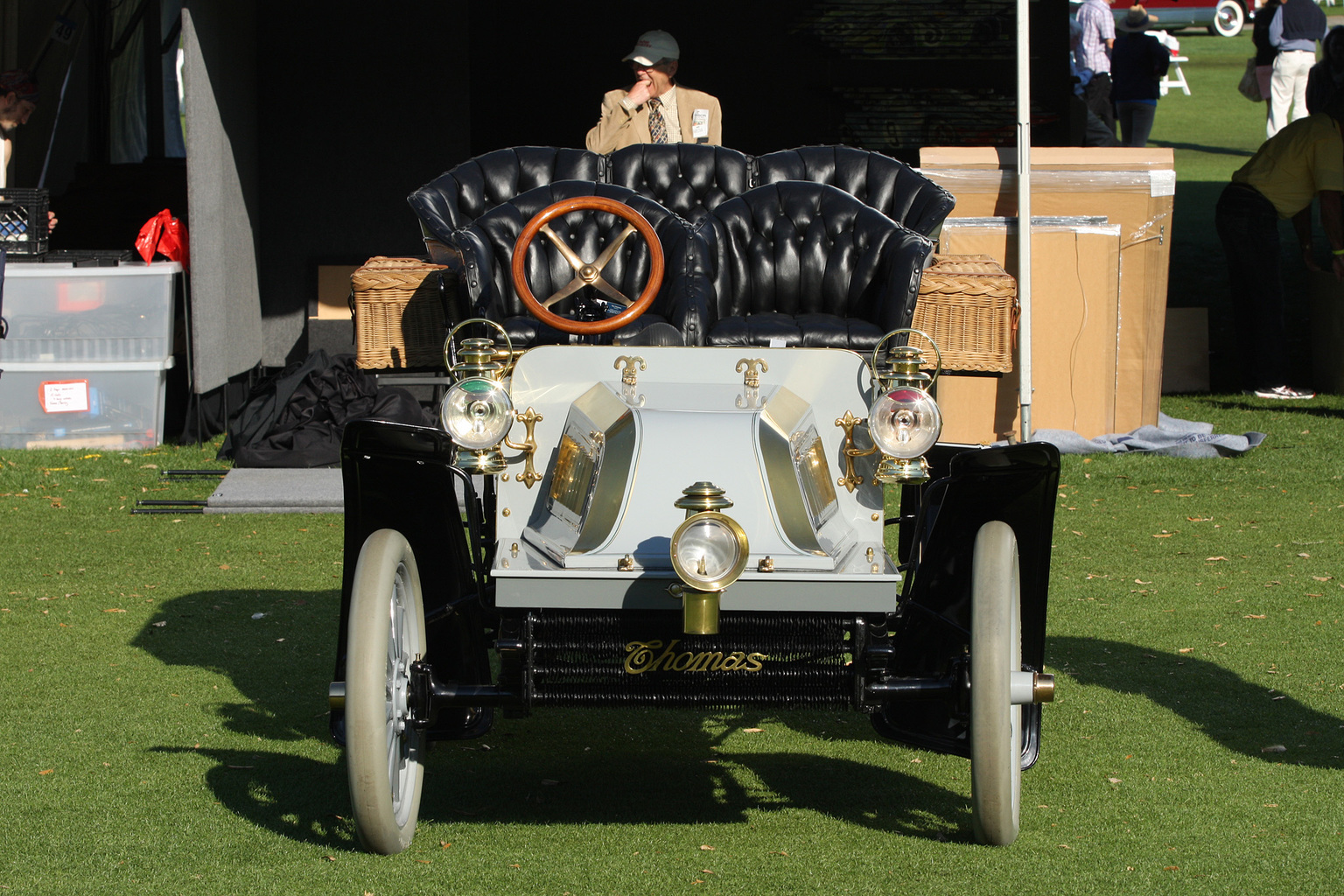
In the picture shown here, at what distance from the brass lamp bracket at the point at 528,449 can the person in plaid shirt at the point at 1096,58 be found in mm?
13543

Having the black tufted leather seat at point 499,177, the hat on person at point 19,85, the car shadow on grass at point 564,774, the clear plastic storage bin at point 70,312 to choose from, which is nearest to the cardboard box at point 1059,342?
the black tufted leather seat at point 499,177

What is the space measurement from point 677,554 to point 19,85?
9.17m

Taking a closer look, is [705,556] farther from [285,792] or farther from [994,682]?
[285,792]

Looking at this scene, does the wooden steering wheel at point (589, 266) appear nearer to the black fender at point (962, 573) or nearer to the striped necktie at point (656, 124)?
the black fender at point (962, 573)

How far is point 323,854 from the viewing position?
3535 millimetres

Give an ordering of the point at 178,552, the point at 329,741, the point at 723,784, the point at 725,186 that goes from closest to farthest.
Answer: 1. the point at 723,784
2. the point at 329,741
3. the point at 725,186
4. the point at 178,552

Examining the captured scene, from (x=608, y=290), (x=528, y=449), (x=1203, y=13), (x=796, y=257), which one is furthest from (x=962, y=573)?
(x=1203, y=13)

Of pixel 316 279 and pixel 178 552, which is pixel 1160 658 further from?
pixel 316 279

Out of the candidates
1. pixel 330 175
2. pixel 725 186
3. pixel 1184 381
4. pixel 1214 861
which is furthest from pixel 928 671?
pixel 330 175

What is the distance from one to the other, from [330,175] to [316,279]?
802mm

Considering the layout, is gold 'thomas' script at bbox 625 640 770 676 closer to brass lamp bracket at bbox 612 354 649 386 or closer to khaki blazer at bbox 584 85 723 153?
brass lamp bracket at bbox 612 354 649 386

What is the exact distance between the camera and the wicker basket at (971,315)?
5277 mm

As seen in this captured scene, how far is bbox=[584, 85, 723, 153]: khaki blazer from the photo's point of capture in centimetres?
843

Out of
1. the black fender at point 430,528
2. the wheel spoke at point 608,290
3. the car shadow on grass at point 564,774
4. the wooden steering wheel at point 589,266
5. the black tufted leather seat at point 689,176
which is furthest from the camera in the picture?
the black tufted leather seat at point 689,176
